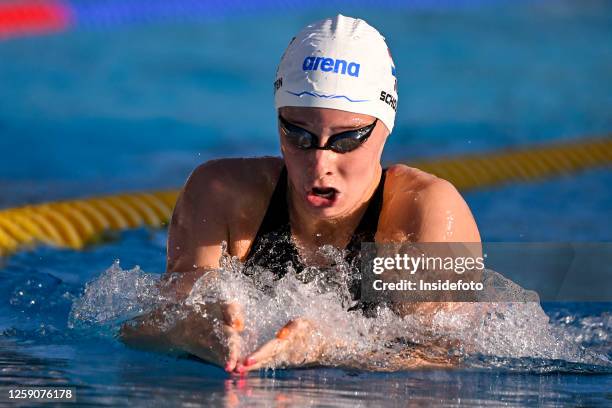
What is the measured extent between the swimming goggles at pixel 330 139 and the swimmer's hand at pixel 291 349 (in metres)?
0.48

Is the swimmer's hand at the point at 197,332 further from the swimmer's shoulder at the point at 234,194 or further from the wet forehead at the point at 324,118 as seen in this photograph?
the wet forehead at the point at 324,118

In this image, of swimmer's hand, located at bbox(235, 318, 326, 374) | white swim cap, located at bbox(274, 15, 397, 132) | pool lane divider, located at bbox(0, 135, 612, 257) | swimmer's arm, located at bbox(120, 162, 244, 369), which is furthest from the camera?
pool lane divider, located at bbox(0, 135, 612, 257)

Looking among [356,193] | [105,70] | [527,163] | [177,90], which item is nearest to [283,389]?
[356,193]

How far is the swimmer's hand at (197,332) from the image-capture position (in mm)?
2617

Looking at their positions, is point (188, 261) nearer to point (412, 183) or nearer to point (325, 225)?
point (325, 225)

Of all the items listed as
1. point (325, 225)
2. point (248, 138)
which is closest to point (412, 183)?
point (325, 225)

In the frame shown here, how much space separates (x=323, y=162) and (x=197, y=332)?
555 millimetres

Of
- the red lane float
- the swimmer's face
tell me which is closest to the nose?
the swimmer's face

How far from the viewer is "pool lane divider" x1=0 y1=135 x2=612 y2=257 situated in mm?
4867

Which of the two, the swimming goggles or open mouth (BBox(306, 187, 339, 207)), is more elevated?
the swimming goggles

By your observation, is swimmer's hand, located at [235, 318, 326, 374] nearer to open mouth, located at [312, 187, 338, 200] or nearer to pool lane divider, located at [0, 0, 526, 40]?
open mouth, located at [312, 187, 338, 200]

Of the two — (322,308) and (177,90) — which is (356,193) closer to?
(322,308)

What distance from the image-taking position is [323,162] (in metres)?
2.86

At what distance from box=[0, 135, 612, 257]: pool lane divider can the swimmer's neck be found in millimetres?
1778
